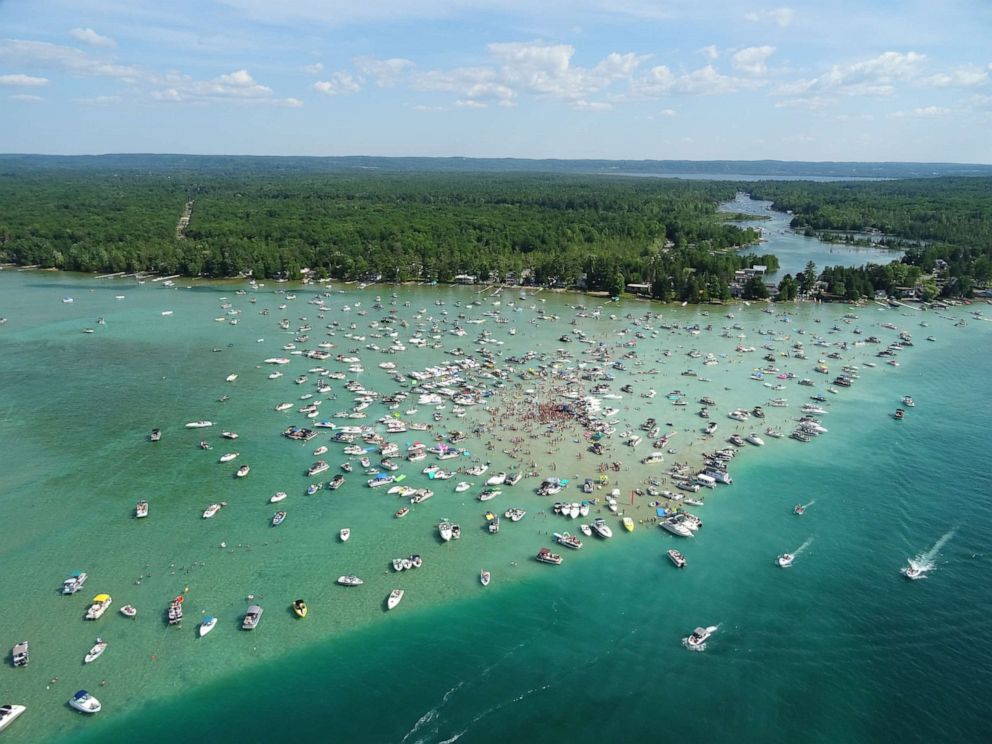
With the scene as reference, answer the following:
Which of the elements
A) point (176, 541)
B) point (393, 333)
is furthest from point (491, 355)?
point (176, 541)

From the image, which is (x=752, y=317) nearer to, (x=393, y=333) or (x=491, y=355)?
(x=491, y=355)

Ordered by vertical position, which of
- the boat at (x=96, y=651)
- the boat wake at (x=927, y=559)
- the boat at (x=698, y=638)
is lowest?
the boat at (x=96, y=651)

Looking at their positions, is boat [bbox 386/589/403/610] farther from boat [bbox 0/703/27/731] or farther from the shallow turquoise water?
boat [bbox 0/703/27/731]

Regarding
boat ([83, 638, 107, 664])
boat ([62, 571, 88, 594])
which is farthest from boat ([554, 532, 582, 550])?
boat ([62, 571, 88, 594])

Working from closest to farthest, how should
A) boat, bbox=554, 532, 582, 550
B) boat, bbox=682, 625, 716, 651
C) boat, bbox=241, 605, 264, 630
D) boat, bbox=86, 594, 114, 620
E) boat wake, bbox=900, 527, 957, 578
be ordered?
boat, bbox=682, 625, 716, 651
boat, bbox=241, 605, 264, 630
boat, bbox=86, 594, 114, 620
boat wake, bbox=900, 527, 957, 578
boat, bbox=554, 532, 582, 550

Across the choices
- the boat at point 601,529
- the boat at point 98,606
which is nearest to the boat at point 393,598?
the boat at point 601,529

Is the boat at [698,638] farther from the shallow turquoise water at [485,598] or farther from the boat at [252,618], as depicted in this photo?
the boat at [252,618]

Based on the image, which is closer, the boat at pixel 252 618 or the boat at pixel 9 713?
the boat at pixel 9 713
